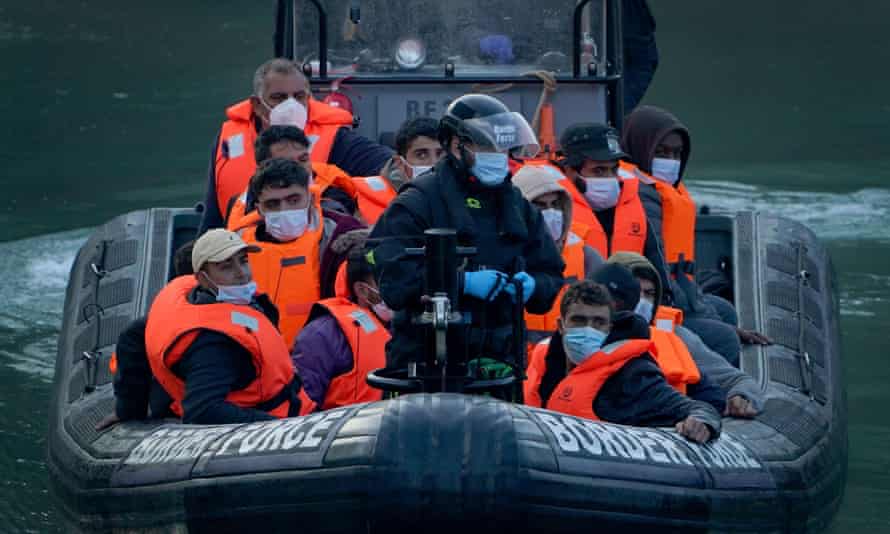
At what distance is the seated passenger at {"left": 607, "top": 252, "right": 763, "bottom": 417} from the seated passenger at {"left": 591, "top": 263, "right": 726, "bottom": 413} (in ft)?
0.14

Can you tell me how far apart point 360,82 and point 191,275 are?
8.54 feet

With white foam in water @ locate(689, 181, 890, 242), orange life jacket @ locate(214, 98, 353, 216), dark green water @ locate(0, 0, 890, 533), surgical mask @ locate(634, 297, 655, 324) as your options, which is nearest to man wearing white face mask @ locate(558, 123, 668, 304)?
surgical mask @ locate(634, 297, 655, 324)

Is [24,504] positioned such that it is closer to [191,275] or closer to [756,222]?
[191,275]

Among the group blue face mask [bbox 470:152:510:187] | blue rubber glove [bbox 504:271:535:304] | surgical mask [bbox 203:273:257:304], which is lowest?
surgical mask [bbox 203:273:257:304]

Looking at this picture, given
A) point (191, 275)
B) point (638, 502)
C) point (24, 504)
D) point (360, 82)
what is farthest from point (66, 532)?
point (360, 82)

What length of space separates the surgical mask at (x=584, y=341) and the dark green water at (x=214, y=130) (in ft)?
7.83

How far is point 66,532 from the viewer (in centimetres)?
631

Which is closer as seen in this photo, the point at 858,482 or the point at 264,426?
the point at 264,426

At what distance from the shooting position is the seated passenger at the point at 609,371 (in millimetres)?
5629

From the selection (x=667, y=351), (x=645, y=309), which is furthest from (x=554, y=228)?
Result: (x=667, y=351)

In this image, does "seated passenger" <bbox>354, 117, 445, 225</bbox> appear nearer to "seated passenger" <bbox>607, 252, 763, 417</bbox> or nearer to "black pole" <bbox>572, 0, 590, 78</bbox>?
"seated passenger" <bbox>607, 252, 763, 417</bbox>

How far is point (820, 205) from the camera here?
13898 millimetres

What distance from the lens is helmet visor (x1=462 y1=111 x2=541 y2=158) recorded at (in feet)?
17.7

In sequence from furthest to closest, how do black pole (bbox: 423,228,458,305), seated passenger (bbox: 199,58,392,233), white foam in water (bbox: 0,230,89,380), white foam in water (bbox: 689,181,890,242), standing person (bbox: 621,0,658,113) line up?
white foam in water (bbox: 689,181,890,242)
white foam in water (bbox: 0,230,89,380)
standing person (bbox: 621,0,658,113)
seated passenger (bbox: 199,58,392,233)
black pole (bbox: 423,228,458,305)
